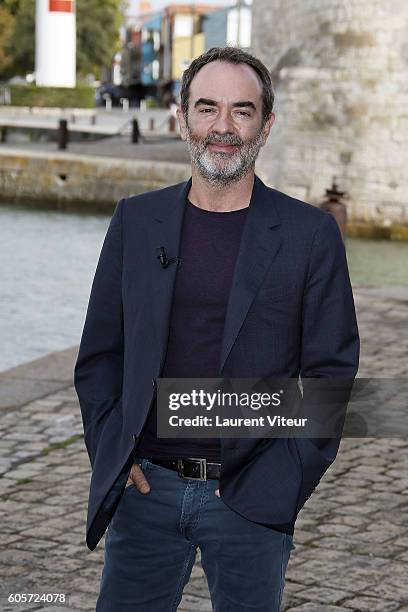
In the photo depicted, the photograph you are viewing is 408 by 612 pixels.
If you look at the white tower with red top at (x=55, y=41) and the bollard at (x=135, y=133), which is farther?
the white tower with red top at (x=55, y=41)

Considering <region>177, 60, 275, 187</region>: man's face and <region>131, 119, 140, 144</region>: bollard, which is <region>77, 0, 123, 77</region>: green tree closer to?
<region>131, 119, 140, 144</region>: bollard

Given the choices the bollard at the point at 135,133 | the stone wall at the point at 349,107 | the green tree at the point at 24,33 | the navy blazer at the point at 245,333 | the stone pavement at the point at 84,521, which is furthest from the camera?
the green tree at the point at 24,33

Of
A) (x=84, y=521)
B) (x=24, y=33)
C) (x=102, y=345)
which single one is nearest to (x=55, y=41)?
(x=24, y=33)

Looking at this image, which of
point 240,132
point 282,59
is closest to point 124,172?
point 282,59

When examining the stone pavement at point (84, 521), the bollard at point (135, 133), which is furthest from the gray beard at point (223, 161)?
the bollard at point (135, 133)

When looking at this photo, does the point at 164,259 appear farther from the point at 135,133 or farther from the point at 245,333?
the point at 135,133

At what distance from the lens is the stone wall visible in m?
23.0

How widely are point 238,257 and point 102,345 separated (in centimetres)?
41

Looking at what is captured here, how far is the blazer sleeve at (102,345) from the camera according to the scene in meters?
3.17

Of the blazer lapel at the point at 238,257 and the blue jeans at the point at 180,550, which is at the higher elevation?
the blazer lapel at the point at 238,257

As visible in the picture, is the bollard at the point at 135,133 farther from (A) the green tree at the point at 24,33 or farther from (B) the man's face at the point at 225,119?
(A) the green tree at the point at 24,33

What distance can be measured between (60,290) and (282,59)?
10.2m

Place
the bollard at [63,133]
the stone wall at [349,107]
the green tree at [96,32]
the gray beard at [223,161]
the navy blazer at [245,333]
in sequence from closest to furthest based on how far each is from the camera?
the navy blazer at [245,333], the gray beard at [223,161], the stone wall at [349,107], the bollard at [63,133], the green tree at [96,32]

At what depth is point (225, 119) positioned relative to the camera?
3086 mm
